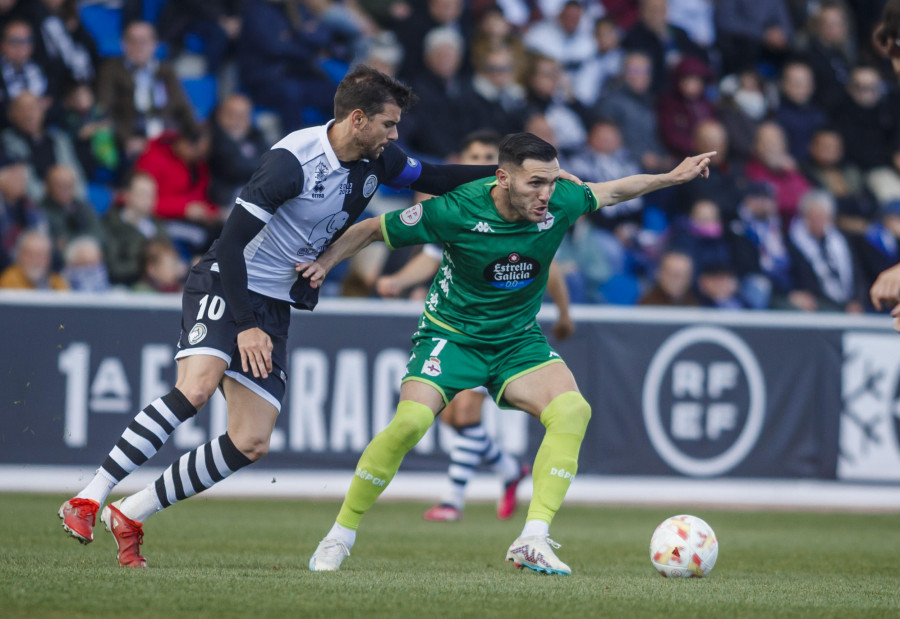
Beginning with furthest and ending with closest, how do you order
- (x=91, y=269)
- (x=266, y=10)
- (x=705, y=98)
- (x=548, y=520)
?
(x=705, y=98) → (x=266, y=10) → (x=91, y=269) → (x=548, y=520)

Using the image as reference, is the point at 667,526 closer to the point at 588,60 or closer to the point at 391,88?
the point at 391,88

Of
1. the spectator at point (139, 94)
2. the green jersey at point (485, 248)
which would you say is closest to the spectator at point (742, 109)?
the spectator at point (139, 94)

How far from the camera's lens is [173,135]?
11.8m

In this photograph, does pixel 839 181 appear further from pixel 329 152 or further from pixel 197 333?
pixel 197 333

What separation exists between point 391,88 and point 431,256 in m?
2.56

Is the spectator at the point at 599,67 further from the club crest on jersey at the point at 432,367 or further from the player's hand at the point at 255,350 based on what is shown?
the player's hand at the point at 255,350

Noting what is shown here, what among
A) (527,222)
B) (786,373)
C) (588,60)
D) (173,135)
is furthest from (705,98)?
(527,222)

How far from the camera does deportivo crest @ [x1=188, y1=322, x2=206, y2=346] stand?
17.8 ft

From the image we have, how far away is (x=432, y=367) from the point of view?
5.83 metres

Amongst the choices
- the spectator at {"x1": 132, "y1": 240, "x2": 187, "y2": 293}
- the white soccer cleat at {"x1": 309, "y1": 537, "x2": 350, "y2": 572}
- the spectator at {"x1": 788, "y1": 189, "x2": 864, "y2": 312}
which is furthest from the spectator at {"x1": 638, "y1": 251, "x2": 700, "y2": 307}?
the white soccer cleat at {"x1": 309, "y1": 537, "x2": 350, "y2": 572}

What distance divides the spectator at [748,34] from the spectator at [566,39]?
202 cm

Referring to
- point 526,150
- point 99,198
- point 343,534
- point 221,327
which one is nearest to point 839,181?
point 99,198

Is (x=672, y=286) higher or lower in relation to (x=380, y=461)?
higher

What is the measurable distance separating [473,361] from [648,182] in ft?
4.29
